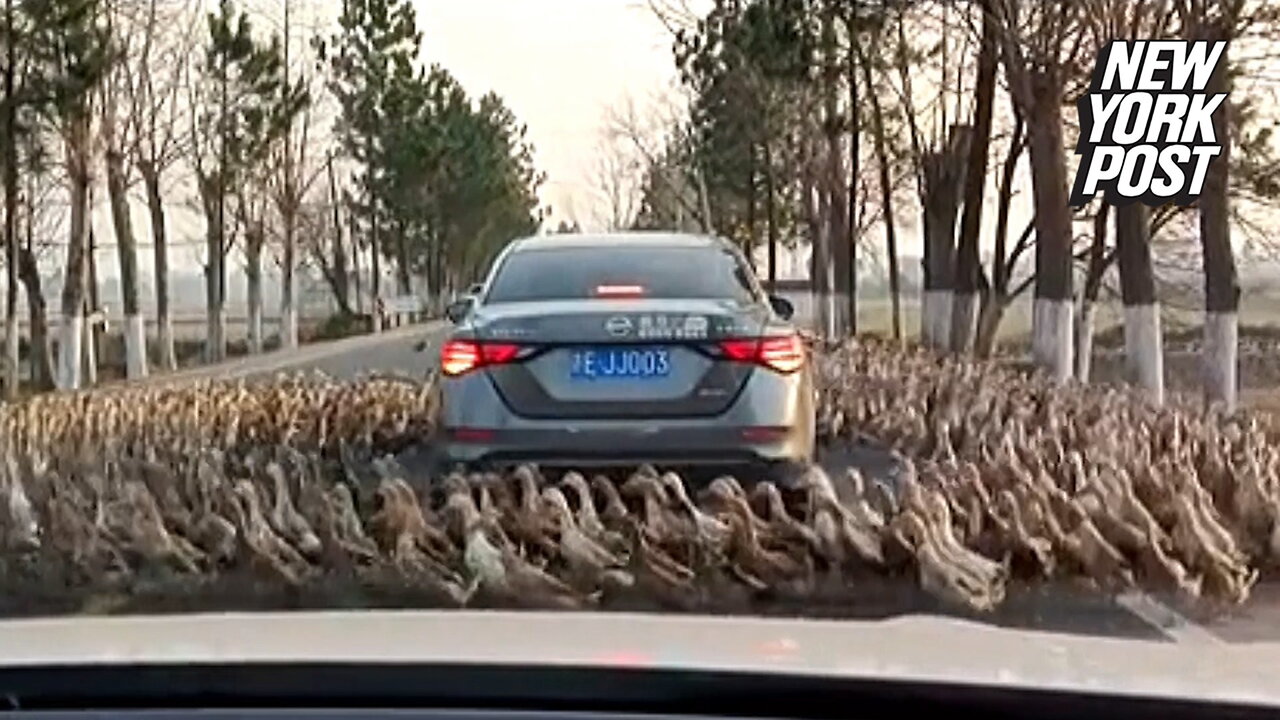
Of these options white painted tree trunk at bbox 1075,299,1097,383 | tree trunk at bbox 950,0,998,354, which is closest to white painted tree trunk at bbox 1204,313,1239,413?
white painted tree trunk at bbox 1075,299,1097,383

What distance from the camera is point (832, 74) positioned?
2936 cm

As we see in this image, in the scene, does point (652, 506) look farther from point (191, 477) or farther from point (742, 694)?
point (742, 694)

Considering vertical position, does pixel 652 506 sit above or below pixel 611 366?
below

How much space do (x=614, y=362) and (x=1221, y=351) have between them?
1004cm

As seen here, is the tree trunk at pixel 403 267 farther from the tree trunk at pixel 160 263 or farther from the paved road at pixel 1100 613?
the paved road at pixel 1100 613

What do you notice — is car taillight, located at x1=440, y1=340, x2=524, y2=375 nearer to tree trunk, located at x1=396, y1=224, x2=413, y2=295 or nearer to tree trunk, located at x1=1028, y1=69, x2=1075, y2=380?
tree trunk, located at x1=1028, y1=69, x2=1075, y2=380

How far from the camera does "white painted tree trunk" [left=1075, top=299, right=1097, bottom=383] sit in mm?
23039

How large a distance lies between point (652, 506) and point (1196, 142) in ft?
34.3

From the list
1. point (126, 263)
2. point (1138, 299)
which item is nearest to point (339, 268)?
point (126, 263)

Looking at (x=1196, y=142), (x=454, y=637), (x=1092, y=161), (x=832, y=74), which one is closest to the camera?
(x=454, y=637)

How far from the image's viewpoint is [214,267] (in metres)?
43.6

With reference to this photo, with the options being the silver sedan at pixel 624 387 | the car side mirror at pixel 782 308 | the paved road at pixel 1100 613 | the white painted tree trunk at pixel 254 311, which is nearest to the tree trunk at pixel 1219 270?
the car side mirror at pixel 782 308

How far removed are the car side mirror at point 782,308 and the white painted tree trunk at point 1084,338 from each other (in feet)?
44.2

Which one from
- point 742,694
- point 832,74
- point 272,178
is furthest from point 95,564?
point 272,178
